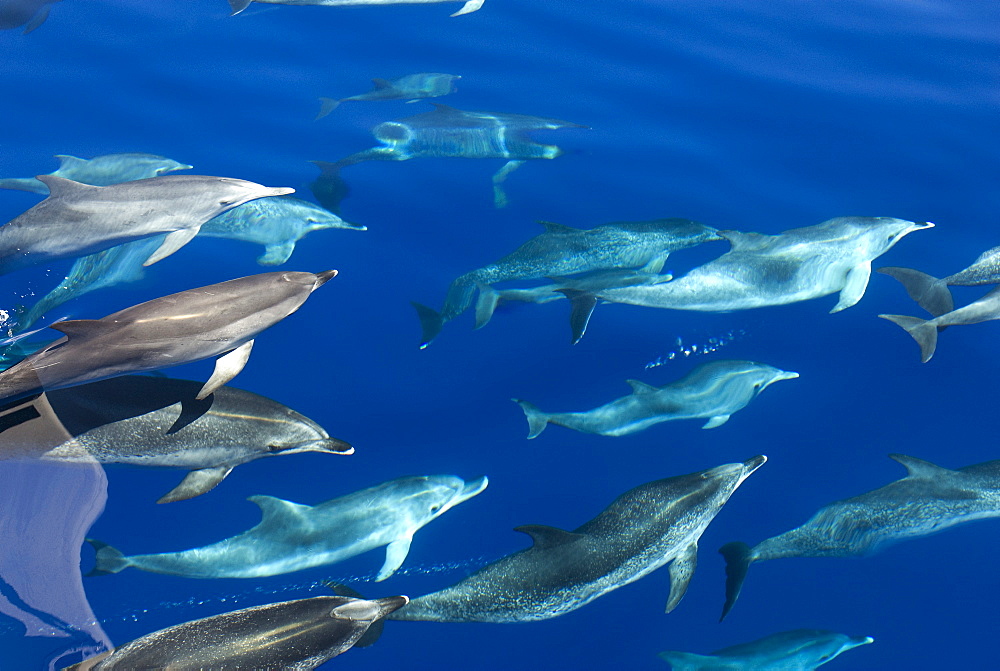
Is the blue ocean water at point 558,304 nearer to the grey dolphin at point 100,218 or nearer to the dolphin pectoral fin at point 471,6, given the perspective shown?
the dolphin pectoral fin at point 471,6

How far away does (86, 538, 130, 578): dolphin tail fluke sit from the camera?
17.7 ft

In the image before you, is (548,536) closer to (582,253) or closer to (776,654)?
(776,654)

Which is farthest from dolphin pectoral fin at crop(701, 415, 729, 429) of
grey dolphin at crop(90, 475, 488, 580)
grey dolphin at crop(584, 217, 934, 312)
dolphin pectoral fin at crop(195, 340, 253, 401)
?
dolphin pectoral fin at crop(195, 340, 253, 401)

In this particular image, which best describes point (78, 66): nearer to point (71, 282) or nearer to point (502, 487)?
point (71, 282)

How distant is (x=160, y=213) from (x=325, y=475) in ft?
8.75

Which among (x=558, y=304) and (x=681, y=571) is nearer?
(x=681, y=571)

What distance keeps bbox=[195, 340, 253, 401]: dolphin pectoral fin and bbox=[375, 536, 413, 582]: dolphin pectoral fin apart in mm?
1922

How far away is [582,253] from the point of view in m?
7.20

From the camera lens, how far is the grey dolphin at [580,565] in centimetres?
515

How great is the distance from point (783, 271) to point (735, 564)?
2910 mm

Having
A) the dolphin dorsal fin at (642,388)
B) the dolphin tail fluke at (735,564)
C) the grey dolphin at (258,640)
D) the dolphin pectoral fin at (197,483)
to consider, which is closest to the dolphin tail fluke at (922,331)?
the dolphin dorsal fin at (642,388)

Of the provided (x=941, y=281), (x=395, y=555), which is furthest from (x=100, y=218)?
(x=941, y=281)

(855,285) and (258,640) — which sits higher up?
(855,285)

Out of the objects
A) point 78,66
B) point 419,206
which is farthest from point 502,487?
point 78,66
